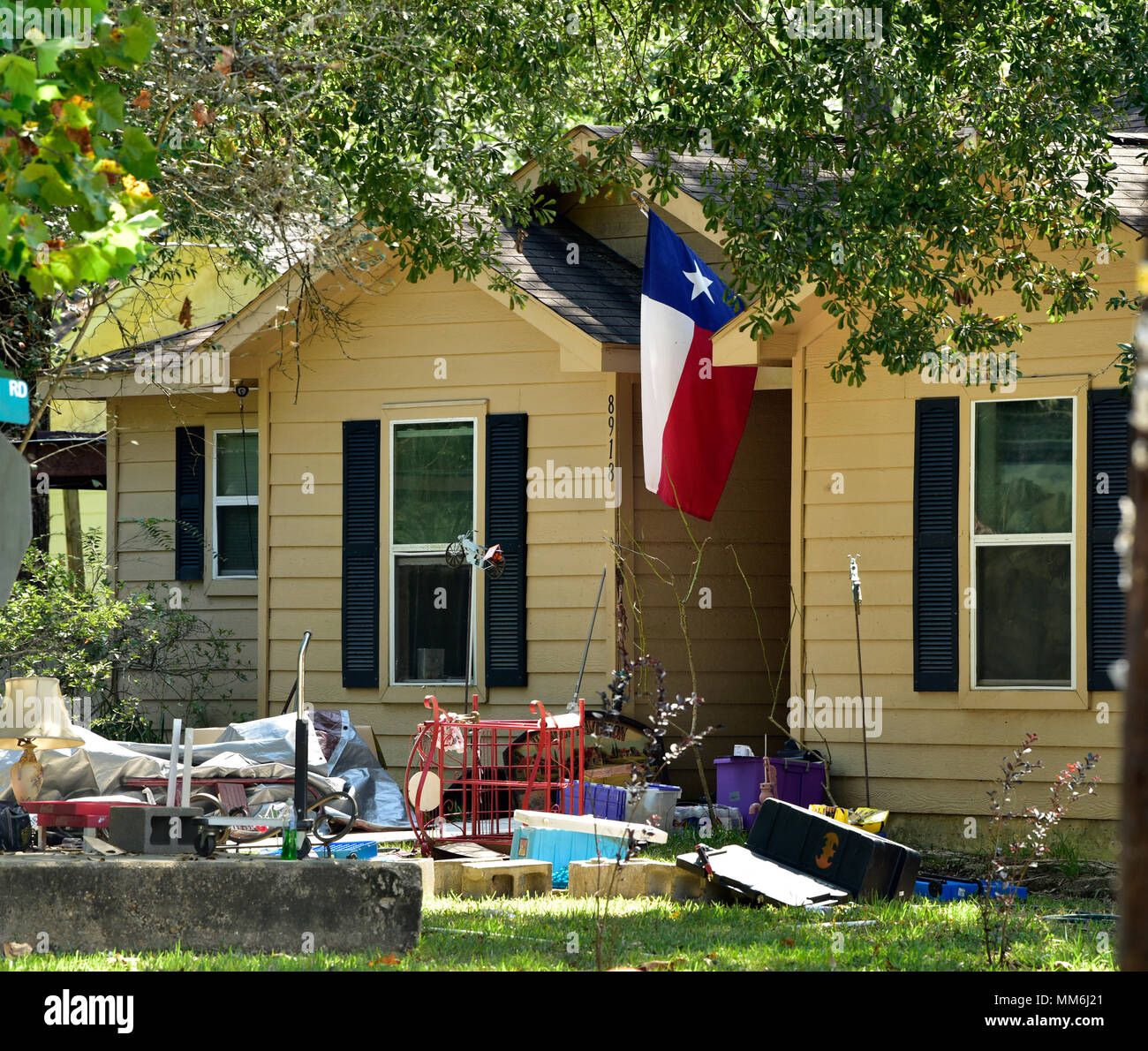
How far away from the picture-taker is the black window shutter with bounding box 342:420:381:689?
12047 millimetres

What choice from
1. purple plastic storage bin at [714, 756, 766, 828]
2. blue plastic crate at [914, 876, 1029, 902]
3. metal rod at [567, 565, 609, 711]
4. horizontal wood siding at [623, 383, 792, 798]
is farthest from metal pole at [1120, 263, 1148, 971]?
horizontal wood siding at [623, 383, 792, 798]

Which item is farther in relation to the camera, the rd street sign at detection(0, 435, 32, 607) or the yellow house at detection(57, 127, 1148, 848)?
the yellow house at detection(57, 127, 1148, 848)

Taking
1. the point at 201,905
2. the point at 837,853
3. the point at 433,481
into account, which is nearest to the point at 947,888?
the point at 837,853

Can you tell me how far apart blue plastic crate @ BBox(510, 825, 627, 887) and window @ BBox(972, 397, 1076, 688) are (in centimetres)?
283

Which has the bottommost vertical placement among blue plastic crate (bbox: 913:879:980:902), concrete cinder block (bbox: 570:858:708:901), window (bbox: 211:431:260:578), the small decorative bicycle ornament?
blue plastic crate (bbox: 913:879:980:902)

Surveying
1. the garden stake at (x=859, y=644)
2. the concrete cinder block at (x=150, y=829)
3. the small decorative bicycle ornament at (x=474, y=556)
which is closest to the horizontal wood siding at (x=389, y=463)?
the small decorative bicycle ornament at (x=474, y=556)

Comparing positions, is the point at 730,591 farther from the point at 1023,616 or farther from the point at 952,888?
the point at 952,888

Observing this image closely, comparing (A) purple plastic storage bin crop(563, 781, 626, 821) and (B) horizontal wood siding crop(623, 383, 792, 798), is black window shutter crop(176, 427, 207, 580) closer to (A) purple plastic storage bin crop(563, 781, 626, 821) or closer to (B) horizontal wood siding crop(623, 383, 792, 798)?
(B) horizontal wood siding crop(623, 383, 792, 798)

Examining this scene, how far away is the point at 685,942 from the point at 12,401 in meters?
3.80

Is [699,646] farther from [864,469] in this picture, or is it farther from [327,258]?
[327,258]

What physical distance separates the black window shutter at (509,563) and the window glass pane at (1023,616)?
3.55m

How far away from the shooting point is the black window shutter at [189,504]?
13812 mm

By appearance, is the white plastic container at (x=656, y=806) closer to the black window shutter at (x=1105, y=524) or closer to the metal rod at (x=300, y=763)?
the black window shutter at (x=1105, y=524)

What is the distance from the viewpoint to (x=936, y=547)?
10008 mm
